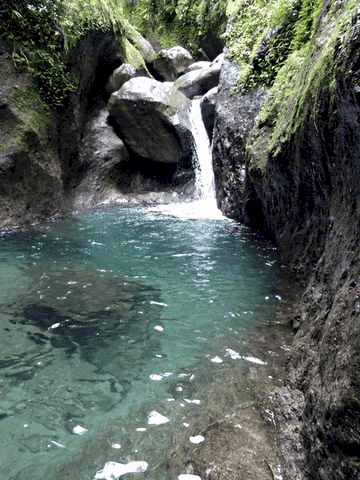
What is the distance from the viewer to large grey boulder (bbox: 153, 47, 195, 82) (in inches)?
602

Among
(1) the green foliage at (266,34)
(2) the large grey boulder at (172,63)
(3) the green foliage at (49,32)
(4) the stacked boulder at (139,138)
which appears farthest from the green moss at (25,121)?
(2) the large grey boulder at (172,63)

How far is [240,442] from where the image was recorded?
2.14 m

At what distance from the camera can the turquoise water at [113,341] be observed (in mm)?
2195

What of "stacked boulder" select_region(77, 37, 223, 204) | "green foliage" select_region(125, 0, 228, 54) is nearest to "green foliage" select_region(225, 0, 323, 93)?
"stacked boulder" select_region(77, 37, 223, 204)

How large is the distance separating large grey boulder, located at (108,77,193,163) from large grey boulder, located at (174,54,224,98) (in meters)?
1.53

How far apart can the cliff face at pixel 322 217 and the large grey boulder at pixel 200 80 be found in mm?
Result: 7293

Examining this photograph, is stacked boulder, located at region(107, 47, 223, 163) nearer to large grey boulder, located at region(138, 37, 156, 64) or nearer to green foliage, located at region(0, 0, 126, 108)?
green foliage, located at region(0, 0, 126, 108)

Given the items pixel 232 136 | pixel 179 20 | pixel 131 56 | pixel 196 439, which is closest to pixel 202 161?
pixel 232 136

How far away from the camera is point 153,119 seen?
11.4 meters

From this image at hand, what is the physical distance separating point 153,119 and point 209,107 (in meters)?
1.95

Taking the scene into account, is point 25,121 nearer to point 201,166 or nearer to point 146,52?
point 201,166

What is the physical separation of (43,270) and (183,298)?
239 cm

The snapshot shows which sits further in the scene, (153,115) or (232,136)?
(153,115)

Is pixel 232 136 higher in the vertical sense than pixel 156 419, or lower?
higher
